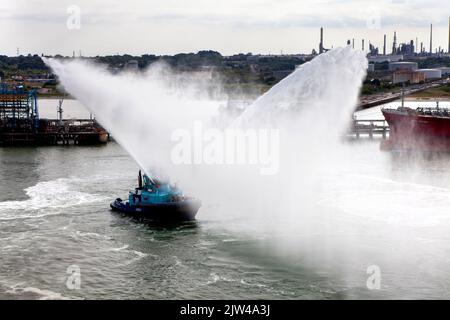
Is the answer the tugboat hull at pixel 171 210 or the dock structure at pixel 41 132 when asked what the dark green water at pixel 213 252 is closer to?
the tugboat hull at pixel 171 210

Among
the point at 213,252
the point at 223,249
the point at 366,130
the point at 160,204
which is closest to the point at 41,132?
the point at 366,130

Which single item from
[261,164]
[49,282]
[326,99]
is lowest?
[49,282]

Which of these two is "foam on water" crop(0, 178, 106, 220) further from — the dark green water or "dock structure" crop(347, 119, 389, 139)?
"dock structure" crop(347, 119, 389, 139)

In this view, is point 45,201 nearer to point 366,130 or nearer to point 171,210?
point 171,210

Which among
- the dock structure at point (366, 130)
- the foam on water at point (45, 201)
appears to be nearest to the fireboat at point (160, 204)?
the foam on water at point (45, 201)
